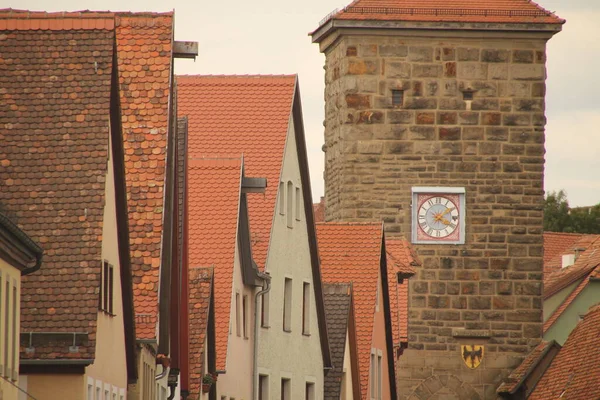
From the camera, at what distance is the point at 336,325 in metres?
34.3

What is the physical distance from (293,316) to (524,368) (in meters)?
15.2

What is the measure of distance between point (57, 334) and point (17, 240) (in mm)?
2094

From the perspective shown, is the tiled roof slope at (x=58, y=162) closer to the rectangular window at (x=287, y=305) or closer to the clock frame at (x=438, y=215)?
the rectangular window at (x=287, y=305)

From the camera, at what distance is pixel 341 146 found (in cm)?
4659

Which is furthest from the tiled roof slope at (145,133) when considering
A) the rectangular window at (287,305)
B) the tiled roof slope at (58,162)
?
the rectangular window at (287,305)

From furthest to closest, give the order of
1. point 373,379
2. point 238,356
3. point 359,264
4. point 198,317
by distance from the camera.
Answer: point 373,379 → point 359,264 → point 238,356 → point 198,317

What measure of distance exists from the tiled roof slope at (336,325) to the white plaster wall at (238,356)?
4.88 meters

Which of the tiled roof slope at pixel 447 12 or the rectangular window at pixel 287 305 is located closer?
the rectangular window at pixel 287 305

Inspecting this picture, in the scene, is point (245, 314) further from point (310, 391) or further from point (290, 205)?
point (310, 391)

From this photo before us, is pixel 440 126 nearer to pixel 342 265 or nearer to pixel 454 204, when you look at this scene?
pixel 454 204

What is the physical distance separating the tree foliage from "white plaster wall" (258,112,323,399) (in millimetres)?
56763

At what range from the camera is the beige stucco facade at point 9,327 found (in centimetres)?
1415

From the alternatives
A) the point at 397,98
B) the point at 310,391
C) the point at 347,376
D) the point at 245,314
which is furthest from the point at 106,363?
the point at 397,98

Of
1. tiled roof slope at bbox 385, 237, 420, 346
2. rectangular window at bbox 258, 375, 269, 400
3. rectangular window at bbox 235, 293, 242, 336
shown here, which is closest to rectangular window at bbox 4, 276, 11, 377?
rectangular window at bbox 235, 293, 242, 336
